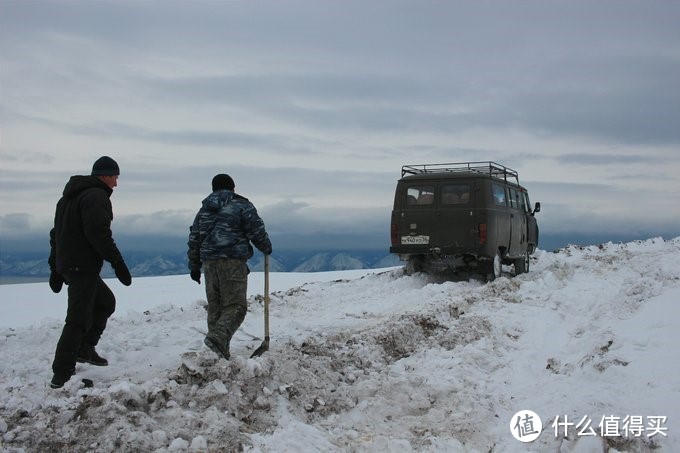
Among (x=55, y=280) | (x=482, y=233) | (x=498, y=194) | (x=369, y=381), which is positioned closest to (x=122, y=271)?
(x=55, y=280)

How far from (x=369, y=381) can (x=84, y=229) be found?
3.08m

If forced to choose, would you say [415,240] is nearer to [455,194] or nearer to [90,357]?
[455,194]

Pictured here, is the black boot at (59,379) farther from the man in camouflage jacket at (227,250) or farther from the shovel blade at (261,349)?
the shovel blade at (261,349)

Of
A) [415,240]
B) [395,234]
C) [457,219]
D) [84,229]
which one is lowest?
[415,240]

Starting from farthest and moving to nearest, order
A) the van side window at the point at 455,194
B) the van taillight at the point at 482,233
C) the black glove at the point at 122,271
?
the van side window at the point at 455,194 < the van taillight at the point at 482,233 < the black glove at the point at 122,271

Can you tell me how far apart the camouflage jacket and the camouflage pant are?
0.10 meters

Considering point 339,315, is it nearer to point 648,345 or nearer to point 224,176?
point 224,176

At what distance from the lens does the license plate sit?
1308 centimetres

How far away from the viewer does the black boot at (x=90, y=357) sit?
6.08m

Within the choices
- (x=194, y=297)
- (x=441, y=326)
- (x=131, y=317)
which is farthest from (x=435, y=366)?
(x=194, y=297)

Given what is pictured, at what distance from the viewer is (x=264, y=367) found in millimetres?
5461

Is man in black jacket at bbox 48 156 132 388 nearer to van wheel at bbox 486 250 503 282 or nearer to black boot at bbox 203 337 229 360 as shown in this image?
black boot at bbox 203 337 229 360

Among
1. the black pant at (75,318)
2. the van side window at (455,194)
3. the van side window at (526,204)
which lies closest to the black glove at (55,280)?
the black pant at (75,318)

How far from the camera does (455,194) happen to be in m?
13.0
